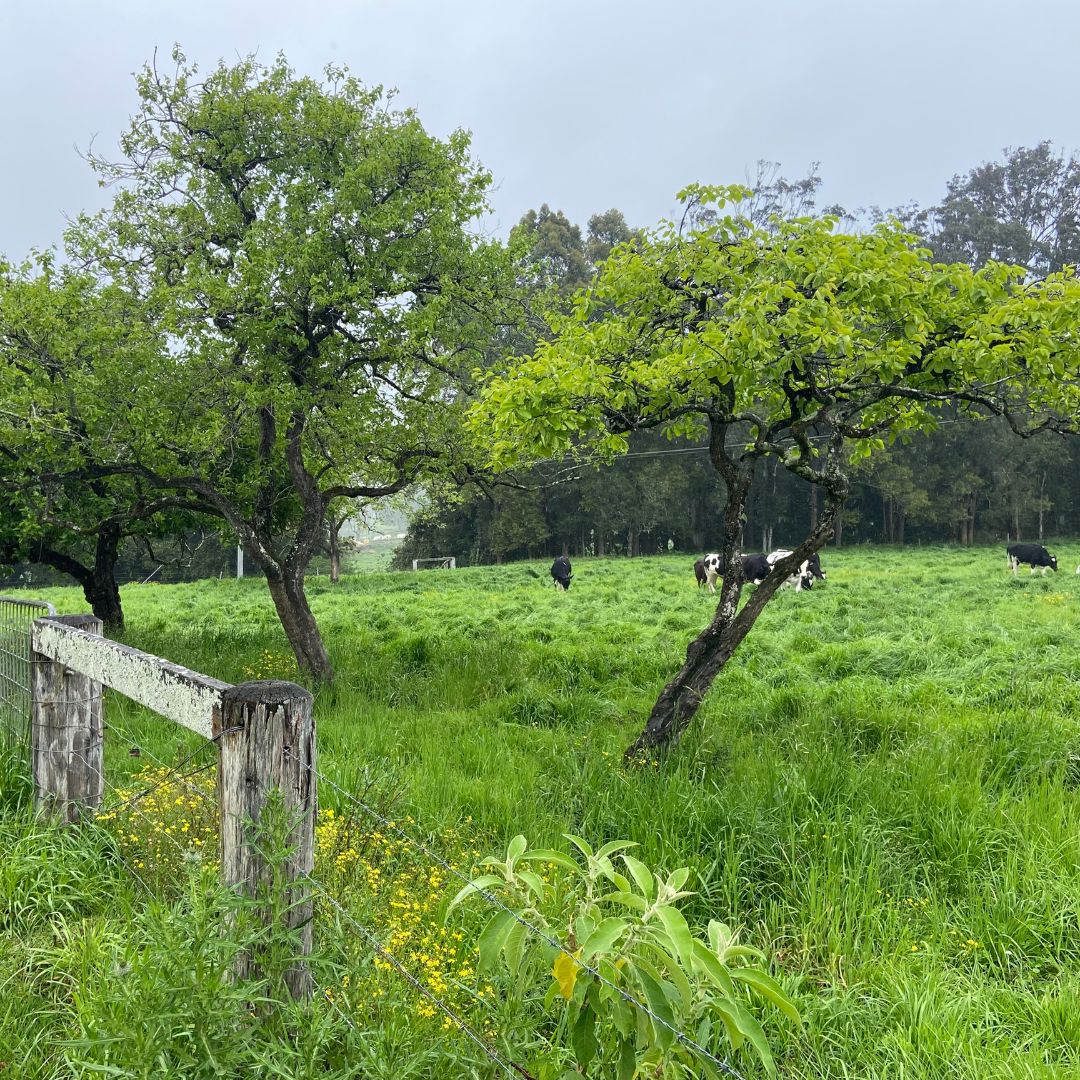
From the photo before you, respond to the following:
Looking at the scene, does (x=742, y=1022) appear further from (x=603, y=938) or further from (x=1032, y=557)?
(x=1032, y=557)

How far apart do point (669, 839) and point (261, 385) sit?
692 centimetres

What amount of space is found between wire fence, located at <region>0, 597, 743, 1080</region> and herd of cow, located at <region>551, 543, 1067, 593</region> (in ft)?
51.6

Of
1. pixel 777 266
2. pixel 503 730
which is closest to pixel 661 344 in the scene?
pixel 777 266

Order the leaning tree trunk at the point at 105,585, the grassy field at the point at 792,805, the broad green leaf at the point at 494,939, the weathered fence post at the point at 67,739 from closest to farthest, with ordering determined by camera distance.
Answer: the broad green leaf at the point at 494,939
the grassy field at the point at 792,805
the weathered fence post at the point at 67,739
the leaning tree trunk at the point at 105,585

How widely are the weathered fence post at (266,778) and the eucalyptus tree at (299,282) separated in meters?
6.61

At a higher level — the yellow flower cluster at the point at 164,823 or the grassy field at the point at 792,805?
the yellow flower cluster at the point at 164,823

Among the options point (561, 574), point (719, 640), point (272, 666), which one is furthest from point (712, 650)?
point (561, 574)

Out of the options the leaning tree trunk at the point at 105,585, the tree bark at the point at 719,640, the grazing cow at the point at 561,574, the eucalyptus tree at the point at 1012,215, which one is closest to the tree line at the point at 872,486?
the eucalyptus tree at the point at 1012,215

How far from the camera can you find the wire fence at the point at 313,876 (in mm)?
2127

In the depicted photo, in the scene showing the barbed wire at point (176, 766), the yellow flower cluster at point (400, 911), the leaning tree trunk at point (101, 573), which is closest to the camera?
the yellow flower cluster at point (400, 911)

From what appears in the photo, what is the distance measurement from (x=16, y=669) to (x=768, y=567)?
1965 centimetres

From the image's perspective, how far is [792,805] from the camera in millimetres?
5141

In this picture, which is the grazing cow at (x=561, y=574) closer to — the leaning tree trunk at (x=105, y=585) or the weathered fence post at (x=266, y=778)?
the leaning tree trunk at (x=105, y=585)

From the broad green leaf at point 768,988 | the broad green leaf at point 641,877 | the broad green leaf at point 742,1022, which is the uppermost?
the broad green leaf at point 641,877
